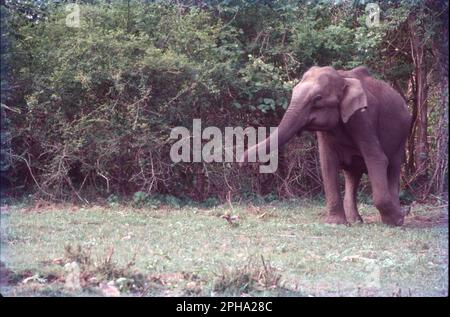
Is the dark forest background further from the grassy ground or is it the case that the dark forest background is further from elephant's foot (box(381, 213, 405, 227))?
elephant's foot (box(381, 213, 405, 227))

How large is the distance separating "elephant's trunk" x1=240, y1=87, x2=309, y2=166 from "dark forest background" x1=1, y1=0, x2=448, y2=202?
368 centimetres

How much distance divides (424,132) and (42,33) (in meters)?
7.36

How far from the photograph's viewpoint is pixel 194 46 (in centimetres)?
1339

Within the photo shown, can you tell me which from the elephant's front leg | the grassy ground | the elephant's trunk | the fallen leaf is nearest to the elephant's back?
the elephant's front leg

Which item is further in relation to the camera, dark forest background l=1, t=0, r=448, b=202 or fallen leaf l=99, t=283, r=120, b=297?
dark forest background l=1, t=0, r=448, b=202

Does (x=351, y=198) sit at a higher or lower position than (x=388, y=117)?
lower

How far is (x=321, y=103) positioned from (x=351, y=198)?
6.44 ft

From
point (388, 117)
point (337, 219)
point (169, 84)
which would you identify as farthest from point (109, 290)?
point (169, 84)

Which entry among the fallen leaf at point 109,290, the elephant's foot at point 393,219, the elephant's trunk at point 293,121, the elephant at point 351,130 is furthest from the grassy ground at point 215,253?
the elephant's trunk at point 293,121

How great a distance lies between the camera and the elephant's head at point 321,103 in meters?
9.41

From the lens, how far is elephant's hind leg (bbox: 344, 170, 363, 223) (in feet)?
35.4

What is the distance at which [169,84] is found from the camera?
1321cm

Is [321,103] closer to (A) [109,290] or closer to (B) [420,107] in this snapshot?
(A) [109,290]
